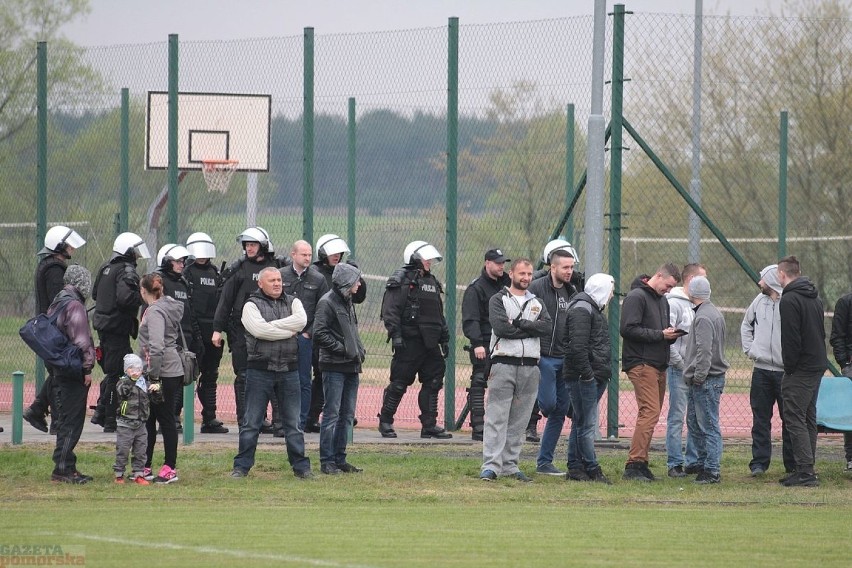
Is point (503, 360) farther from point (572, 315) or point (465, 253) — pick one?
point (465, 253)

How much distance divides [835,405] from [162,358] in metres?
5.91

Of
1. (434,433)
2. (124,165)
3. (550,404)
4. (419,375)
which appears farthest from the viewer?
(124,165)

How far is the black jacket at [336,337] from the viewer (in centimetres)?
1155

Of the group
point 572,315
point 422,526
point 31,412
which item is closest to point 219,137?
point 31,412

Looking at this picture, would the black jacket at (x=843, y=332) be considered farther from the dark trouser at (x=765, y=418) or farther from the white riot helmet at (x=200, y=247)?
the white riot helmet at (x=200, y=247)

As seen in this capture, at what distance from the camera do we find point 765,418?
1224cm

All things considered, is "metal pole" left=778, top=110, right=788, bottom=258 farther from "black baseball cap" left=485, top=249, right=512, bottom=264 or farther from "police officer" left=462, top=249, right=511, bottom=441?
"black baseball cap" left=485, top=249, right=512, bottom=264

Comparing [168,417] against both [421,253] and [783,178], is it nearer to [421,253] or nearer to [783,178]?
[421,253]

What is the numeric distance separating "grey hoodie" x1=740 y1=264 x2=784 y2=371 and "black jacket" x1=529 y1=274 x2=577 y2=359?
166cm

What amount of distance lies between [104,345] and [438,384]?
3.36 metres

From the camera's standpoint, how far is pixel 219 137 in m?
16.2

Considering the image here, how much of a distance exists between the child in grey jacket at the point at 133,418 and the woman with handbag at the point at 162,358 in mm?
100

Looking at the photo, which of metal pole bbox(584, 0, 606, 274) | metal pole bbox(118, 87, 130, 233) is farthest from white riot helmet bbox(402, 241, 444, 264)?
metal pole bbox(118, 87, 130, 233)

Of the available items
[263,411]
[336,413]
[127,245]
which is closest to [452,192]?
[127,245]
